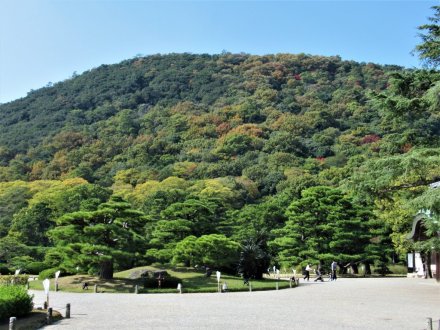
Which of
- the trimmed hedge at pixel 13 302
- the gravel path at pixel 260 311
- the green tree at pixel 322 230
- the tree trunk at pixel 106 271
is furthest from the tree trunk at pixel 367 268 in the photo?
the trimmed hedge at pixel 13 302

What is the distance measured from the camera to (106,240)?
978 inches

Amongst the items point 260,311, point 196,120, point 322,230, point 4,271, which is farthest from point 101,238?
point 196,120

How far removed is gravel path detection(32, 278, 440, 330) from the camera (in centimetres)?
1195

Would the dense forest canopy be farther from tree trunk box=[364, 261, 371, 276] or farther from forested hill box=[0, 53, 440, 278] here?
tree trunk box=[364, 261, 371, 276]

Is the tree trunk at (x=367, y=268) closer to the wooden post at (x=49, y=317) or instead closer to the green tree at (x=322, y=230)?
the green tree at (x=322, y=230)

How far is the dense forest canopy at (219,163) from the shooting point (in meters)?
21.1

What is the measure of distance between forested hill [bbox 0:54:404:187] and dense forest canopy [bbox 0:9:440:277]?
1.29ft

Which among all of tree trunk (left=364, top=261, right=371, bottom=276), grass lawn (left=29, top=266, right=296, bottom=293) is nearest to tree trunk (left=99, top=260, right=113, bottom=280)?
grass lawn (left=29, top=266, right=296, bottom=293)

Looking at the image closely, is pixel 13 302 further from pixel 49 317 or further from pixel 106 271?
pixel 106 271

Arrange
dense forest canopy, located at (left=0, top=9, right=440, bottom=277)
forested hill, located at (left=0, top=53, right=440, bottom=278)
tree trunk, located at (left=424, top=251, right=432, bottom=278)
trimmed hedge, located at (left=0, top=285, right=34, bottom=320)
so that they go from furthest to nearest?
tree trunk, located at (left=424, top=251, right=432, bottom=278) → dense forest canopy, located at (left=0, top=9, right=440, bottom=277) → forested hill, located at (left=0, top=53, right=440, bottom=278) → trimmed hedge, located at (left=0, top=285, right=34, bottom=320)

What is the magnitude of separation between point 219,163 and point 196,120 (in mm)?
25422

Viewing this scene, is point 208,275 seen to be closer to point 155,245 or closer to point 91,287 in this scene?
point 155,245

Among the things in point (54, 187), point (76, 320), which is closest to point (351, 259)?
point (76, 320)

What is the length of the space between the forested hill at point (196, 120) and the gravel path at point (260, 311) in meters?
48.7
